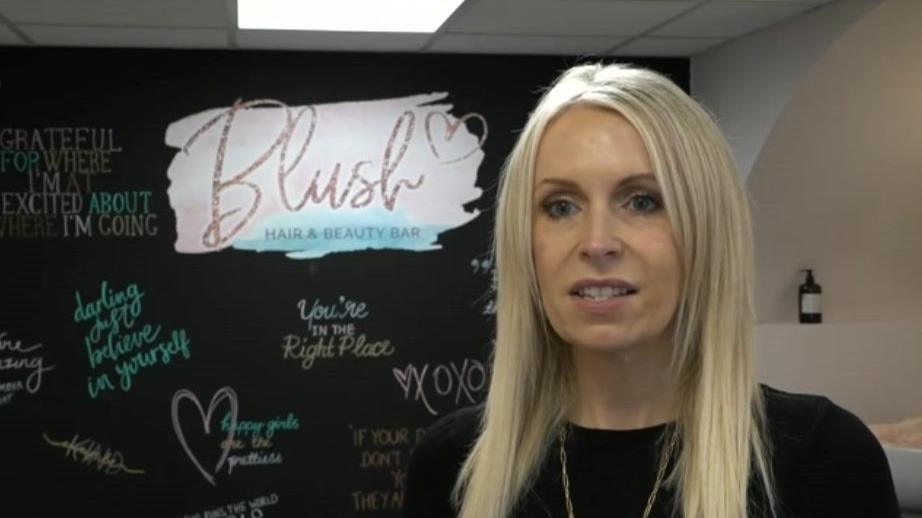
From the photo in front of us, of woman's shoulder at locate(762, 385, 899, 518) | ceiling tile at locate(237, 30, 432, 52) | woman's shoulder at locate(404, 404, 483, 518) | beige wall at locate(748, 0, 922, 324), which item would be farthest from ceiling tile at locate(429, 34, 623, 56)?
woman's shoulder at locate(762, 385, 899, 518)

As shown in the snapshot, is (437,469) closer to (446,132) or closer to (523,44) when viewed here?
(523,44)

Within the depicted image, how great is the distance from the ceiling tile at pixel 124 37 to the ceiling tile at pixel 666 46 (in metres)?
1.43

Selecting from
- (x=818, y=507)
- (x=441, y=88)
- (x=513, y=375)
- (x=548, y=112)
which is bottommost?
(x=818, y=507)

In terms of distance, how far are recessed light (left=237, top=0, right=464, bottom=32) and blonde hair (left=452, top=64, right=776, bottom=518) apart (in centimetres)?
218

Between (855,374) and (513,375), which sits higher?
(513,375)

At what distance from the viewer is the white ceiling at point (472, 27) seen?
319 cm

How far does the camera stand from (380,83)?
4.08 meters

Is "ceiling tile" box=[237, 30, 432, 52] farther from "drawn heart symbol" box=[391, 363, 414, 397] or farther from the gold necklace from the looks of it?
the gold necklace

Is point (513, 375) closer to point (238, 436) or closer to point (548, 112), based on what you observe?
point (548, 112)

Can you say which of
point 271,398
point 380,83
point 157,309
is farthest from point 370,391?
point 380,83

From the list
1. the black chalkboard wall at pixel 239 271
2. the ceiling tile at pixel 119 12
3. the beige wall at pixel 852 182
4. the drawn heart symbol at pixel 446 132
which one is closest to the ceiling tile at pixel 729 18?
the beige wall at pixel 852 182

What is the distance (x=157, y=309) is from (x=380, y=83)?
3.74 feet

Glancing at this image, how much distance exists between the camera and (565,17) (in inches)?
133

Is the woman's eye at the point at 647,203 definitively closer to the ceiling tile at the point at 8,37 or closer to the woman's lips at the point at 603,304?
Result: the woman's lips at the point at 603,304
